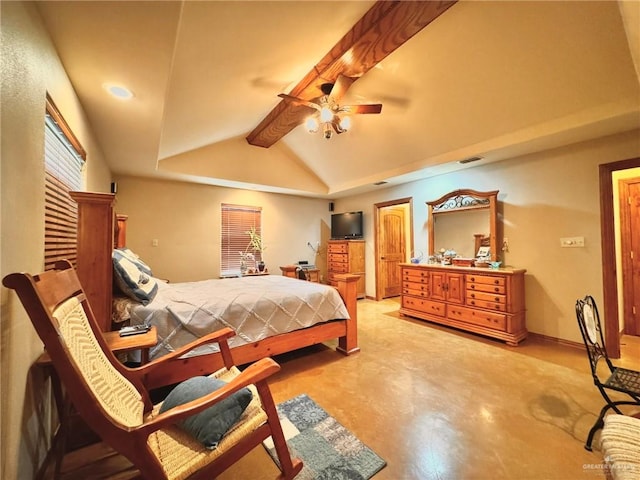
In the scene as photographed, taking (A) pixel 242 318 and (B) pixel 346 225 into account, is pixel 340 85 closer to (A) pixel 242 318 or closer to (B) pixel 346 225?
(A) pixel 242 318

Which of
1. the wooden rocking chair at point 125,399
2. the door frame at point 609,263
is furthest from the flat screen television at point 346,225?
the wooden rocking chair at point 125,399

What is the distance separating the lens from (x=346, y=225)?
5.74m

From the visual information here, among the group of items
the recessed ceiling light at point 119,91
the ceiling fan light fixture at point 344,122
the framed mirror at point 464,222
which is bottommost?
the framed mirror at point 464,222

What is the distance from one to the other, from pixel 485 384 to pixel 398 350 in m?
0.89

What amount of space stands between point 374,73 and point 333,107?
642mm

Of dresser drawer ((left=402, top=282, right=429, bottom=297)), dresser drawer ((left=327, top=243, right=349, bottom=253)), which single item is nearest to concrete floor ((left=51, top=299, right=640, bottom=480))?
dresser drawer ((left=402, top=282, right=429, bottom=297))

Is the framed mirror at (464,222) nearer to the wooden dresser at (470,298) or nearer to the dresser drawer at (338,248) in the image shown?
→ the wooden dresser at (470,298)

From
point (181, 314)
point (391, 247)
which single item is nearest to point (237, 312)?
point (181, 314)

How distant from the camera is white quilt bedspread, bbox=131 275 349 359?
6.22 feet

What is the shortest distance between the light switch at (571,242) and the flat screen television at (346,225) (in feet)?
10.7

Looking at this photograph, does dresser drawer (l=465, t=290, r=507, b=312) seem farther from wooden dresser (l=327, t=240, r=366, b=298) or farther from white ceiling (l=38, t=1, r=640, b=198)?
wooden dresser (l=327, t=240, r=366, b=298)

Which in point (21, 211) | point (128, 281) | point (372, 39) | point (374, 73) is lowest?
point (128, 281)

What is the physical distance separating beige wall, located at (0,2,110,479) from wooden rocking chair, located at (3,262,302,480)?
6.1 inches

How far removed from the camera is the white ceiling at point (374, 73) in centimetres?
149
